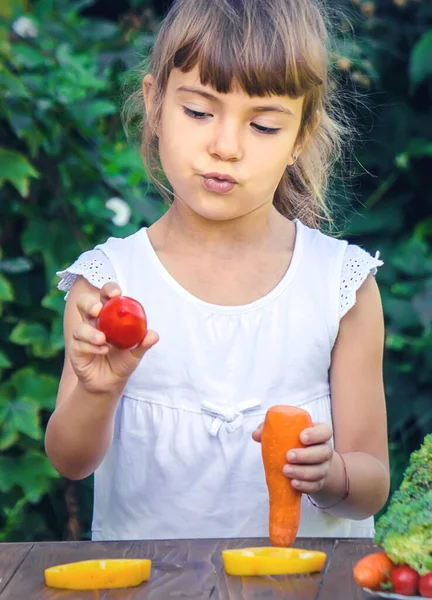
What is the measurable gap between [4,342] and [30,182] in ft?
1.48

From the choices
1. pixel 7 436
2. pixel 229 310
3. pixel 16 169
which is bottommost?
pixel 7 436

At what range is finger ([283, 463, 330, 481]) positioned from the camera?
1624 mm

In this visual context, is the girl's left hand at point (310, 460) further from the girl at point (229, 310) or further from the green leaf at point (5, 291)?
the green leaf at point (5, 291)

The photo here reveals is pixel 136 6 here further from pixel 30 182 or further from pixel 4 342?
pixel 4 342

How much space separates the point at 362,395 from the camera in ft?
7.01

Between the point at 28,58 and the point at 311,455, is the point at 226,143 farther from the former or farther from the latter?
the point at 28,58

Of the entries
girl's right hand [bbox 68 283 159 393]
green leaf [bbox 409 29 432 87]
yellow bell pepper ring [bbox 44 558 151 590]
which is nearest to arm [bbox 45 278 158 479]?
girl's right hand [bbox 68 283 159 393]

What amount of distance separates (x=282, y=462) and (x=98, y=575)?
0.35m

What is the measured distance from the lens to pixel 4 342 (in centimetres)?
307

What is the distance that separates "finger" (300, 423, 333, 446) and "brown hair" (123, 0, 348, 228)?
631 millimetres

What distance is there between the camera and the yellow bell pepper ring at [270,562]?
145 cm

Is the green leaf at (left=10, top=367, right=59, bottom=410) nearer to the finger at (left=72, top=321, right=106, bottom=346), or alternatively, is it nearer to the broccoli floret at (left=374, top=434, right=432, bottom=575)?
the finger at (left=72, top=321, right=106, bottom=346)

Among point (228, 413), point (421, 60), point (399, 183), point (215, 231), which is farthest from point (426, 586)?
point (399, 183)

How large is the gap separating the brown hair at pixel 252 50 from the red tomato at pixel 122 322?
517 millimetres
